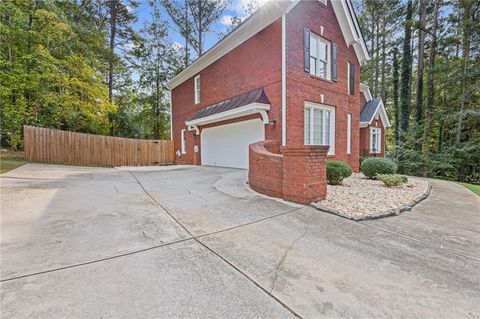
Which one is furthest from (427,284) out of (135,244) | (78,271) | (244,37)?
(244,37)

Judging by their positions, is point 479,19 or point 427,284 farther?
point 479,19

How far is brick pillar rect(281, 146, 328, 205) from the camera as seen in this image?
4.70m

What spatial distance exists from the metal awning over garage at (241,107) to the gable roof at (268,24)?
2647 millimetres

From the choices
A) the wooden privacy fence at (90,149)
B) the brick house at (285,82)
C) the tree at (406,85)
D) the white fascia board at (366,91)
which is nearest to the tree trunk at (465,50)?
the tree at (406,85)

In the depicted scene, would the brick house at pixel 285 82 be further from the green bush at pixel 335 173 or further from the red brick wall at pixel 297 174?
the red brick wall at pixel 297 174

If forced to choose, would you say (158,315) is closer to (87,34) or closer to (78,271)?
(78,271)

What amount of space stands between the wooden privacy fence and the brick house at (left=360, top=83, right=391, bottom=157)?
14695mm

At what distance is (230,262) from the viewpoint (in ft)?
8.13

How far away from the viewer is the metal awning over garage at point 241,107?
8.76m

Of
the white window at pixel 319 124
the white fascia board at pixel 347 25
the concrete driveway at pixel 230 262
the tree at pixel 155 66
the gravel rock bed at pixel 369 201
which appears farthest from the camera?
the tree at pixel 155 66

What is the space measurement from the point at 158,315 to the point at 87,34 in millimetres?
18396

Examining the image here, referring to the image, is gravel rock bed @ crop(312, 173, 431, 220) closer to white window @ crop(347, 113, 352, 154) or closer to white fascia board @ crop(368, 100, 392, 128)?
white window @ crop(347, 113, 352, 154)

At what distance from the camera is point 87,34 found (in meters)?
14.4

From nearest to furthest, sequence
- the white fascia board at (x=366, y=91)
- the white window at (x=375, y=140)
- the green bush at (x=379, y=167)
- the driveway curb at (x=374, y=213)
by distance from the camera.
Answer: the driveway curb at (x=374, y=213), the green bush at (x=379, y=167), the white fascia board at (x=366, y=91), the white window at (x=375, y=140)
